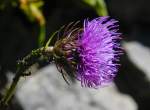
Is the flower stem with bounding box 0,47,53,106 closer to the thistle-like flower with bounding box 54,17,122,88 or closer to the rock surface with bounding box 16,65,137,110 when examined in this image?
the thistle-like flower with bounding box 54,17,122,88

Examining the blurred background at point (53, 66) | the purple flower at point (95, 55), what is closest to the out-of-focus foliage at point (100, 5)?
the blurred background at point (53, 66)

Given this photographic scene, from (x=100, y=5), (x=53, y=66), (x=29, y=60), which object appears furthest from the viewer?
(x=53, y=66)

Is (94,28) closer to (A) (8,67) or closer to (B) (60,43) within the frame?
(B) (60,43)

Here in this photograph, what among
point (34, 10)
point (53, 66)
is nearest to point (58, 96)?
point (53, 66)

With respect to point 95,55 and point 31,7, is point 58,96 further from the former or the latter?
point 95,55

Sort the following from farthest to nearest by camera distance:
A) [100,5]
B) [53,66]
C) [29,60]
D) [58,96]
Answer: [53,66], [58,96], [100,5], [29,60]

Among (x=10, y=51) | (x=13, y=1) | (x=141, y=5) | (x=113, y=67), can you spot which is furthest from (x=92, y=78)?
(x=141, y=5)
